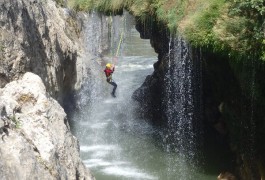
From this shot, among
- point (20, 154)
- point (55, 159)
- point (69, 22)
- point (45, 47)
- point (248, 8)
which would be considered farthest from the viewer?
point (69, 22)

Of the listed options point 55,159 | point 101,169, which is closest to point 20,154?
point 55,159

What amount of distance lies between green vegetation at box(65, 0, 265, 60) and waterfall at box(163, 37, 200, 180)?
4.30 feet

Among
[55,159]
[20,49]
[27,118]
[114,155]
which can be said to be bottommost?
[114,155]

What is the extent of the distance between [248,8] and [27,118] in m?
5.82

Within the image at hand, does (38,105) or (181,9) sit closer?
(38,105)

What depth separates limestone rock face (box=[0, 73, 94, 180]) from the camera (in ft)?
23.3

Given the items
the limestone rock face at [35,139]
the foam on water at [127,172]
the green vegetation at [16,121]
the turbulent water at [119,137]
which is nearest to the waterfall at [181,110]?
the turbulent water at [119,137]

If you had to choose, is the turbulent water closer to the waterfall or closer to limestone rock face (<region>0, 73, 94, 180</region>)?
the waterfall

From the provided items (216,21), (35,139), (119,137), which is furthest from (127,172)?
(35,139)

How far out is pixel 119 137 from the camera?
19719 mm

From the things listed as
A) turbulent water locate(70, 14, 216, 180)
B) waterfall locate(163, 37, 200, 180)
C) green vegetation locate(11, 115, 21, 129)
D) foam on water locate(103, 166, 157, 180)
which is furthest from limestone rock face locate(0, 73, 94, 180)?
turbulent water locate(70, 14, 216, 180)

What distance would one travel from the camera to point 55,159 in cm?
812

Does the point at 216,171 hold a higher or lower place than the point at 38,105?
lower

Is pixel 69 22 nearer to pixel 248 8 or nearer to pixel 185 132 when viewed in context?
pixel 185 132
